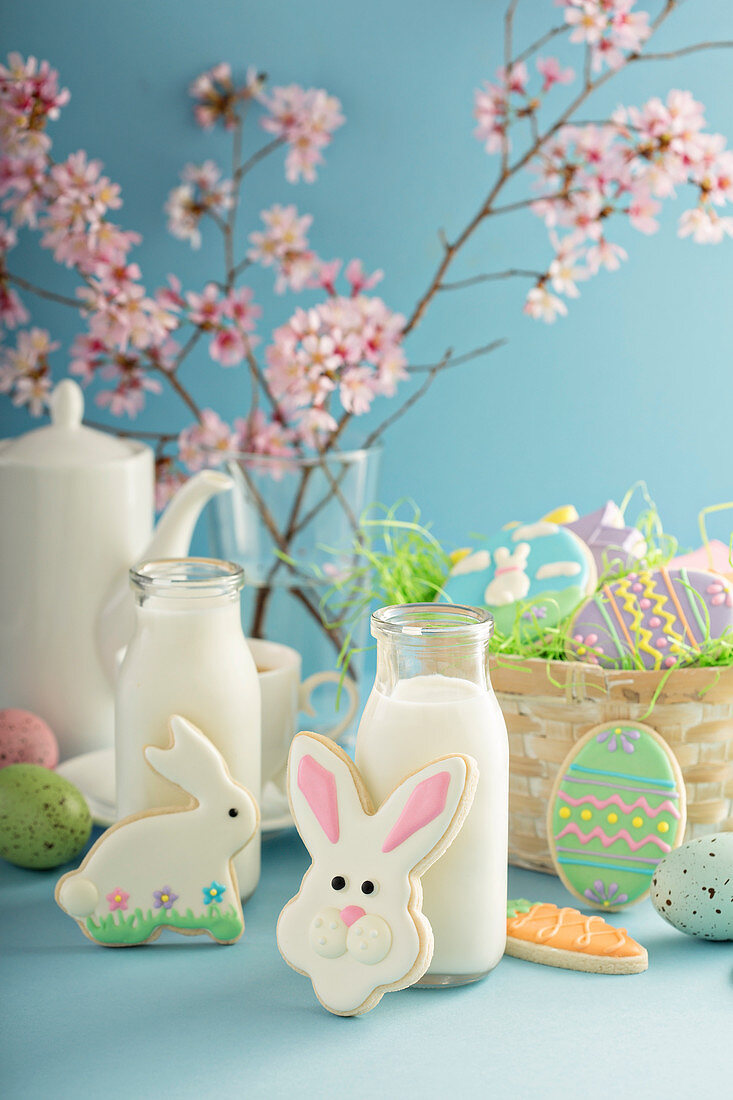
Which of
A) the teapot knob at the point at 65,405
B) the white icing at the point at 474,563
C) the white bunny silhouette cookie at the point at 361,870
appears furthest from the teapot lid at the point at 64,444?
the white bunny silhouette cookie at the point at 361,870

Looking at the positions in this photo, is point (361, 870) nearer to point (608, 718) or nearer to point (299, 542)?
point (608, 718)

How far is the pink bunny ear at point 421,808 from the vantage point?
667mm

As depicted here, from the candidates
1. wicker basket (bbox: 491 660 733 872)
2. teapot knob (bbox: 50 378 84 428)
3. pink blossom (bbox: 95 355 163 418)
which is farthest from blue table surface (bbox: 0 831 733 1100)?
pink blossom (bbox: 95 355 163 418)

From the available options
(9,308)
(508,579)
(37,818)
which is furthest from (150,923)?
(9,308)

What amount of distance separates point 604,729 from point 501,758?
130mm

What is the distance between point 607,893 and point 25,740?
0.51m

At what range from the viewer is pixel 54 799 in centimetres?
89

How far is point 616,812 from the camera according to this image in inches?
32.2

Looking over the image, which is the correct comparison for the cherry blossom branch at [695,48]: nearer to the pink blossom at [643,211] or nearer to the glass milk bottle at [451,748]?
the pink blossom at [643,211]

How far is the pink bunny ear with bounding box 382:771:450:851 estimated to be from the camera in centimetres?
67

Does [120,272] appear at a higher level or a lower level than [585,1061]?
higher

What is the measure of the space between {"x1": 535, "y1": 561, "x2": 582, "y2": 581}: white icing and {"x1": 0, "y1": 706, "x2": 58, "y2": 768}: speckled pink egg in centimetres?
46

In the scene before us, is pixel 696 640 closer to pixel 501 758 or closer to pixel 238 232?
pixel 501 758

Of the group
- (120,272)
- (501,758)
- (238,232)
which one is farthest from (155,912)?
(238,232)
